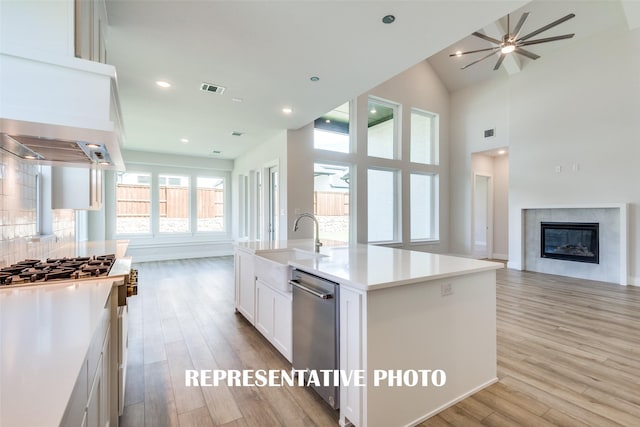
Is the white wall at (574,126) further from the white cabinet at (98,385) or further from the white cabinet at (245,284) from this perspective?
the white cabinet at (98,385)

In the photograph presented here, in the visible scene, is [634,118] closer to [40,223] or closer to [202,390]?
[202,390]

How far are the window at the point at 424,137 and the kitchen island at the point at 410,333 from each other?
5.98m

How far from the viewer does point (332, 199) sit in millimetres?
6293

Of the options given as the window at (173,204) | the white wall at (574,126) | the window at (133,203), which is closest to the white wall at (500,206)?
the white wall at (574,126)

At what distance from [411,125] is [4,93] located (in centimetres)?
746

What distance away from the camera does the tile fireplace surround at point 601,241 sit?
488 cm

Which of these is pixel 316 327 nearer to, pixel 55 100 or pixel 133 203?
pixel 55 100

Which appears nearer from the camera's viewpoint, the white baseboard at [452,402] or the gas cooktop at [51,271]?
the gas cooktop at [51,271]

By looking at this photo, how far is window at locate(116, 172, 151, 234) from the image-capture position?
23.2 feet

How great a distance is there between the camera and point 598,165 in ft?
17.0

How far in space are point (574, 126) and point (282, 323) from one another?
646 cm

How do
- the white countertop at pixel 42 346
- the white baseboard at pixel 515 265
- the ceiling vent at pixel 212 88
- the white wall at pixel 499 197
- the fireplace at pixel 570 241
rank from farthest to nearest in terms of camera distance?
the white wall at pixel 499 197 < the white baseboard at pixel 515 265 < the fireplace at pixel 570 241 < the ceiling vent at pixel 212 88 < the white countertop at pixel 42 346

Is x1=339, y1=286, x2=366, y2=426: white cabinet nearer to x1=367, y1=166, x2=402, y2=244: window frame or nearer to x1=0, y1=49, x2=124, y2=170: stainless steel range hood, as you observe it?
x1=0, y1=49, x2=124, y2=170: stainless steel range hood

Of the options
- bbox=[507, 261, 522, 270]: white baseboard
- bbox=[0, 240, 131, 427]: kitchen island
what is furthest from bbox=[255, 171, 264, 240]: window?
bbox=[507, 261, 522, 270]: white baseboard
